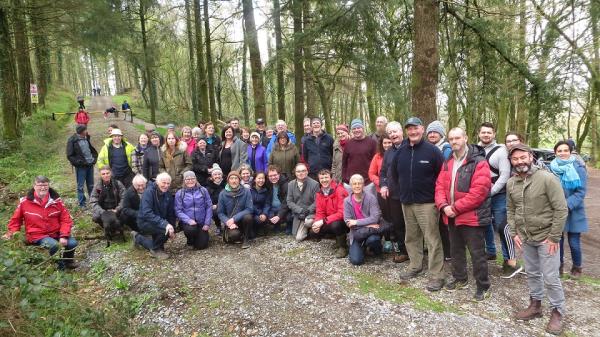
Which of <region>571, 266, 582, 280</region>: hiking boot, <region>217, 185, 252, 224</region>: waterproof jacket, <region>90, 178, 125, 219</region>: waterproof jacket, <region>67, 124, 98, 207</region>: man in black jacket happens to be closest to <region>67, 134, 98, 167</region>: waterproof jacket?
<region>67, 124, 98, 207</region>: man in black jacket

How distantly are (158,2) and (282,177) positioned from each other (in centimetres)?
1226

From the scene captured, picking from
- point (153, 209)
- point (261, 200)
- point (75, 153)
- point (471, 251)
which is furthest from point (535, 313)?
point (75, 153)

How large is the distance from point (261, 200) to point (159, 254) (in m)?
1.95

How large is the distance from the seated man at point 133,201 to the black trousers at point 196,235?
0.93m

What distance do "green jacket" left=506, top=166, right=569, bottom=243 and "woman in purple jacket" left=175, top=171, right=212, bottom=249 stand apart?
4479 millimetres

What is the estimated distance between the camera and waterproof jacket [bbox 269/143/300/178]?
6996 millimetres

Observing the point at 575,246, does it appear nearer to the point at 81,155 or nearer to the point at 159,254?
the point at 159,254

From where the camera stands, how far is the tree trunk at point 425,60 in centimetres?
565

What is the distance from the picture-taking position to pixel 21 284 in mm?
2838

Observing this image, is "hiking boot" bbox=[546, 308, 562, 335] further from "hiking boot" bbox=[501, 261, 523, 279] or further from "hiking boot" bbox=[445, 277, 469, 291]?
"hiking boot" bbox=[501, 261, 523, 279]

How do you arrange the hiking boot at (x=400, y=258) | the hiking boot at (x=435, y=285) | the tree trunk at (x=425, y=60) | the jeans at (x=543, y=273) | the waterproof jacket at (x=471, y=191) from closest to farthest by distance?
the jeans at (x=543, y=273), the waterproof jacket at (x=471, y=191), the hiking boot at (x=435, y=285), the hiking boot at (x=400, y=258), the tree trunk at (x=425, y=60)

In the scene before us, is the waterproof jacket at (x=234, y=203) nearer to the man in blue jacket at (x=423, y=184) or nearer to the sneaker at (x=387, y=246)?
the sneaker at (x=387, y=246)

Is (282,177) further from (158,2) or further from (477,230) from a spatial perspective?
(158,2)

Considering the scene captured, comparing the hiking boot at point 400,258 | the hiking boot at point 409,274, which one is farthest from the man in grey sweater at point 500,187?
the hiking boot at point 400,258
